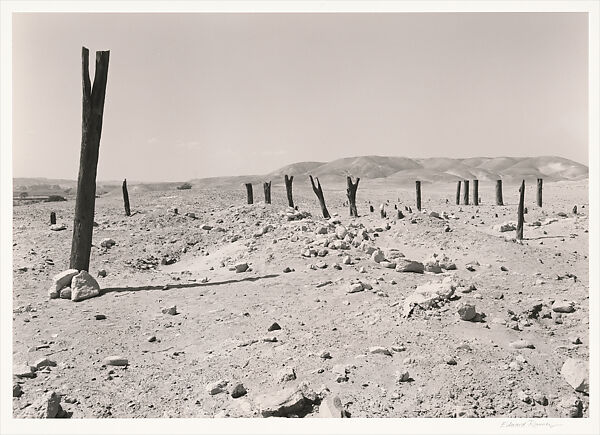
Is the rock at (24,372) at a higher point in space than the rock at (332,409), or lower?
higher

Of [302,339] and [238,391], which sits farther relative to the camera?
[302,339]

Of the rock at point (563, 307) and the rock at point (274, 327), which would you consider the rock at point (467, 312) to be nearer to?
the rock at point (563, 307)

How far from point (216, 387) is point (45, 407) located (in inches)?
62.3

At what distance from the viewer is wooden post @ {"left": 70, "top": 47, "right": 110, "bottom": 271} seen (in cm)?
851

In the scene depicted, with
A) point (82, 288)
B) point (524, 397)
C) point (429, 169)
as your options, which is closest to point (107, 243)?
point (82, 288)

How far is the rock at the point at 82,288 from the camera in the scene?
302 inches

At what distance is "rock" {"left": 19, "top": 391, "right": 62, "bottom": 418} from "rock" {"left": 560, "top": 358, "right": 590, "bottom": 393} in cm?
482

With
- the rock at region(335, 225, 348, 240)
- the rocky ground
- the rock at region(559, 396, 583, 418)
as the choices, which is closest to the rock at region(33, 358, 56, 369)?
the rocky ground

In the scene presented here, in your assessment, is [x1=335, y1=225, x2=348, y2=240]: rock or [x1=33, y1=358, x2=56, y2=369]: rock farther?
[x1=335, y1=225, x2=348, y2=240]: rock

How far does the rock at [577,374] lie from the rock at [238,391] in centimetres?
312

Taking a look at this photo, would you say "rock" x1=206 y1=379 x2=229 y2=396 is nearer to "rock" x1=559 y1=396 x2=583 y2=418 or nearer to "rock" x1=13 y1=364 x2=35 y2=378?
"rock" x1=13 y1=364 x2=35 y2=378

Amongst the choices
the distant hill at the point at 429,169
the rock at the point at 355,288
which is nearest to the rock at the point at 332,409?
the rock at the point at 355,288

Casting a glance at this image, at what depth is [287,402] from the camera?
15.0 ft

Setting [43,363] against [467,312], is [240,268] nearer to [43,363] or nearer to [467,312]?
[43,363]
